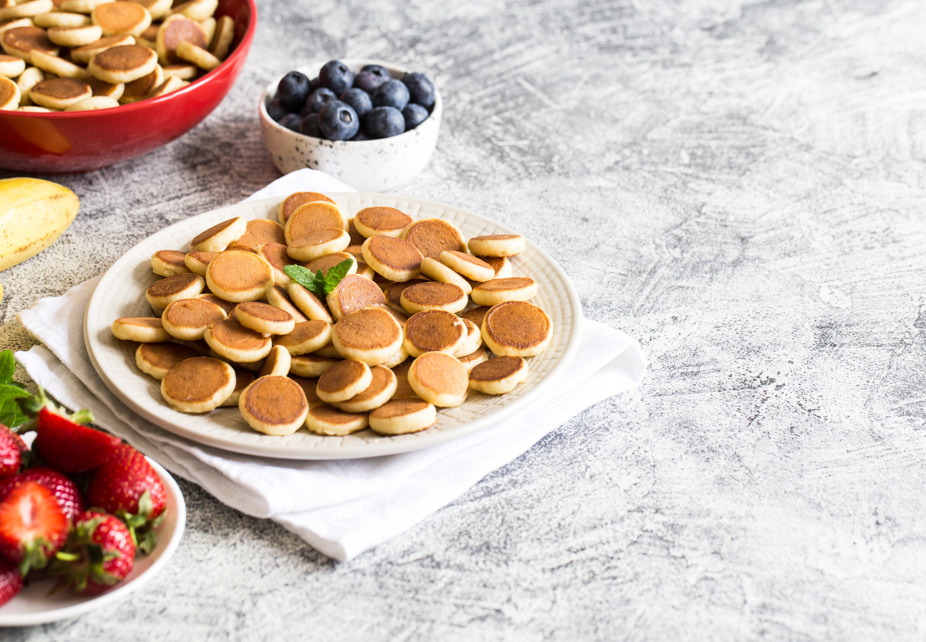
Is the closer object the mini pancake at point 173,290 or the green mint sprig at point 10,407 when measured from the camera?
the green mint sprig at point 10,407

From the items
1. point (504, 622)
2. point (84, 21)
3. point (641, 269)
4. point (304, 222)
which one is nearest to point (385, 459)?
point (504, 622)

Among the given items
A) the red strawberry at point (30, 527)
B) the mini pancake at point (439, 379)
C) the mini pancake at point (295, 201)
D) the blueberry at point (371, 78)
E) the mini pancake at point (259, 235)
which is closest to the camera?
the red strawberry at point (30, 527)

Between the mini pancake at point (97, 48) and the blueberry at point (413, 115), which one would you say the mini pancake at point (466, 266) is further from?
the mini pancake at point (97, 48)

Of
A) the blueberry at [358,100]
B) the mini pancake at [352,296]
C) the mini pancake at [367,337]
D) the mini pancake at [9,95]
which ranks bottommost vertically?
the mini pancake at [352,296]

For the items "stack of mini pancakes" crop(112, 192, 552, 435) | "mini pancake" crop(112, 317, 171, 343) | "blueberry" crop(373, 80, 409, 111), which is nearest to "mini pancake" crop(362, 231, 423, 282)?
"stack of mini pancakes" crop(112, 192, 552, 435)

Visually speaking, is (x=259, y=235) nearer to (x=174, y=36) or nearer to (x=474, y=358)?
(x=474, y=358)

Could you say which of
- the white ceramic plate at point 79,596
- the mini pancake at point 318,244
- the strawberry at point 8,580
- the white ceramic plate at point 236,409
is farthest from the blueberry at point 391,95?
the strawberry at point 8,580

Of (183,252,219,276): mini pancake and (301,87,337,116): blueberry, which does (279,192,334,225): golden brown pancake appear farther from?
(301,87,337,116): blueberry
